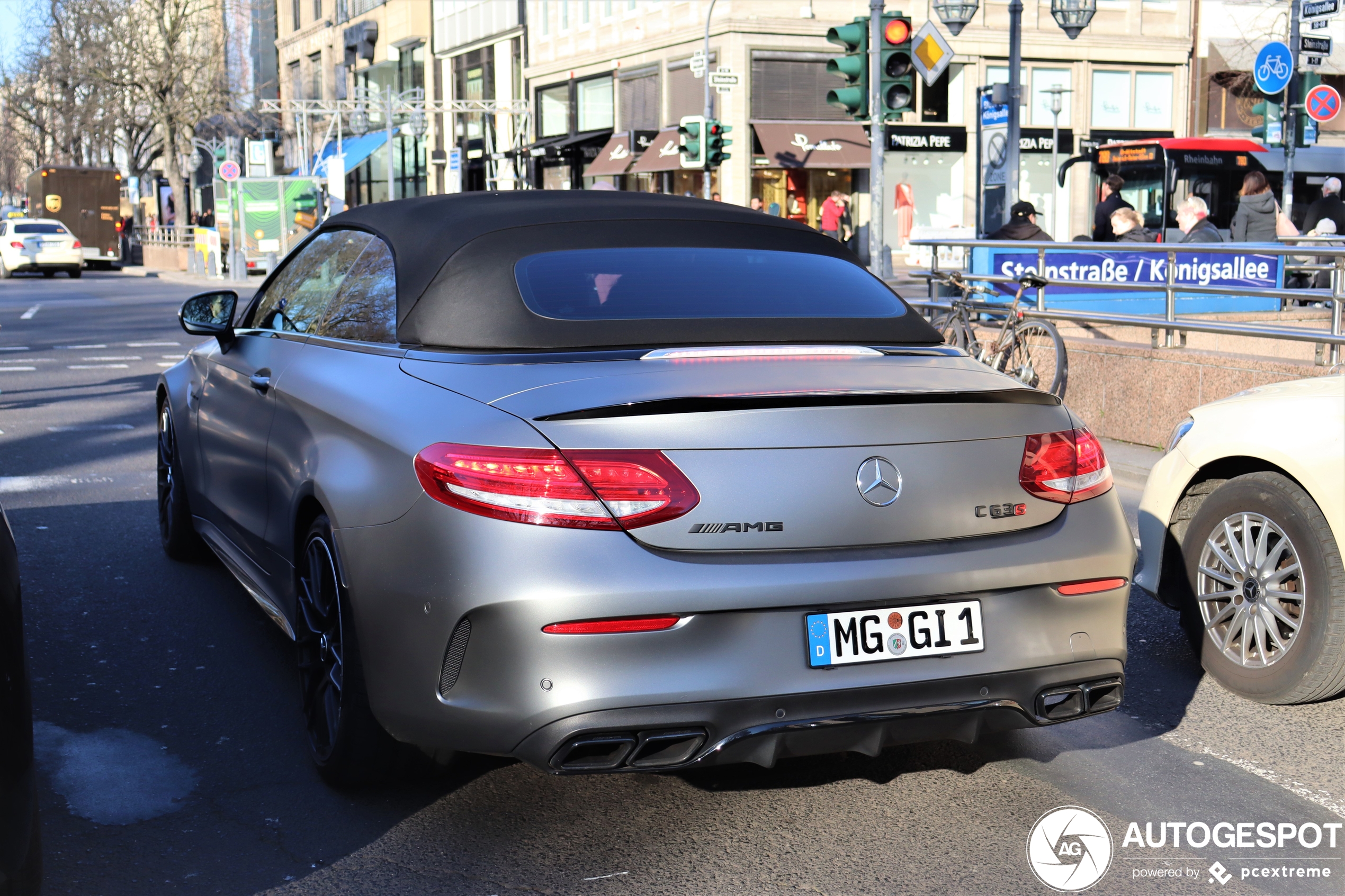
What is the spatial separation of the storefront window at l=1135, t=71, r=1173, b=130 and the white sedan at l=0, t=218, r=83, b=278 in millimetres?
30073

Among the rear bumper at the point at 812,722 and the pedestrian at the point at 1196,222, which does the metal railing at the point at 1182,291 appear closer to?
the pedestrian at the point at 1196,222

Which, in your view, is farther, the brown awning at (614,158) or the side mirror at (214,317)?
the brown awning at (614,158)

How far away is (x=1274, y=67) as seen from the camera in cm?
2042

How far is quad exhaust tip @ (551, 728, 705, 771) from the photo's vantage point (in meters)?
3.29

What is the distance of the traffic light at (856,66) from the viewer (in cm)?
1442

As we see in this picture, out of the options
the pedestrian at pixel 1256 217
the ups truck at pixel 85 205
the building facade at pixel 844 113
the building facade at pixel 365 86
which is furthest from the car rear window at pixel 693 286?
the ups truck at pixel 85 205

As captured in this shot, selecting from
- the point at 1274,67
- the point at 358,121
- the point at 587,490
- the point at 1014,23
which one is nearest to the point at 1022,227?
the point at 1014,23

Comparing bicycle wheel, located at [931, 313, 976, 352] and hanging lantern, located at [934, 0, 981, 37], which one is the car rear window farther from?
hanging lantern, located at [934, 0, 981, 37]

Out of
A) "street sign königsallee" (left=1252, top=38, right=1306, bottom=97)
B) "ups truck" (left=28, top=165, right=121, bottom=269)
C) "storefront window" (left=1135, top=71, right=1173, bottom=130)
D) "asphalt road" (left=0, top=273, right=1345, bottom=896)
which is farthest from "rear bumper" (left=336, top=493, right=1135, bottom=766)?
"ups truck" (left=28, top=165, right=121, bottom=269)

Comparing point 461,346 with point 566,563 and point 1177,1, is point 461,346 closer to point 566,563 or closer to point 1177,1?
point 566,563

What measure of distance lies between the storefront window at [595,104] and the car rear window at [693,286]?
41.8 metres

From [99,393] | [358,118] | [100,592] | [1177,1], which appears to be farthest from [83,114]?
[100,592]

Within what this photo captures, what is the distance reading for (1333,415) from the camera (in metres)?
4.68

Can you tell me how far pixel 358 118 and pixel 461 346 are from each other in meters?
50.6
